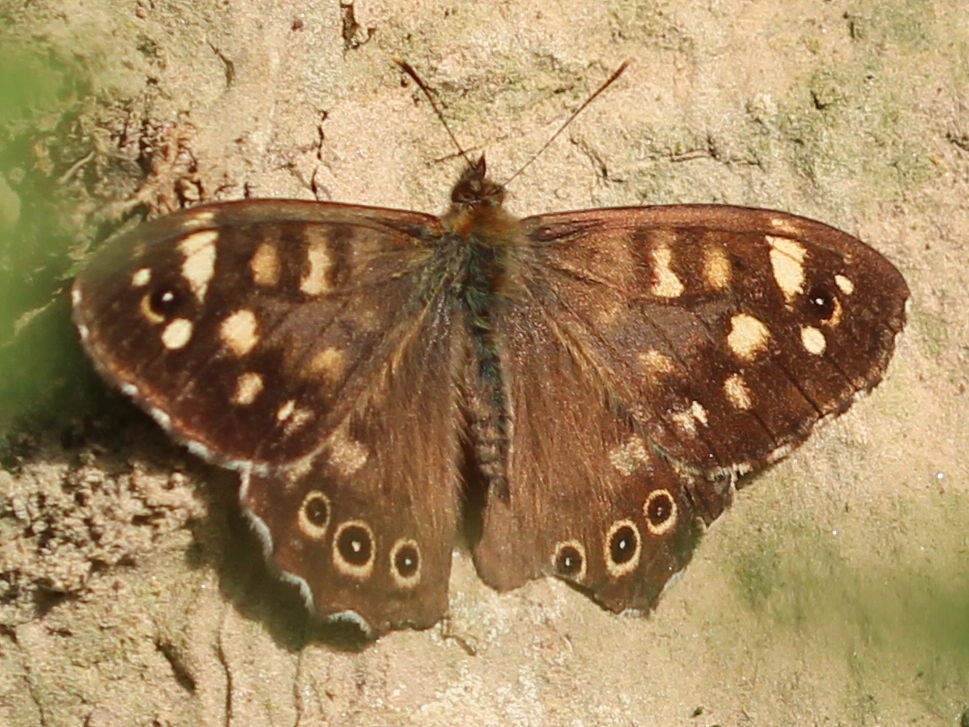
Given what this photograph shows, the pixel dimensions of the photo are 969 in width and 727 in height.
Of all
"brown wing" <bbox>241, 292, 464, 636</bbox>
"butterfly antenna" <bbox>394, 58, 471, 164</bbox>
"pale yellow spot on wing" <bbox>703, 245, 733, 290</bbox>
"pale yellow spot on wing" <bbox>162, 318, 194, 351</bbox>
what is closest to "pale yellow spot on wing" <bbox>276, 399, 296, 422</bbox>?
"brown wing" <bbox>241, 292, 464, 636</bbox>

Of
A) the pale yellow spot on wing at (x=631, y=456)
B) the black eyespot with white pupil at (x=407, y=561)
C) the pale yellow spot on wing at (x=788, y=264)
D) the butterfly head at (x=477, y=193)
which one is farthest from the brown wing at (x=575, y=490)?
the pale yellow spot on wing at (x=788, y=264)

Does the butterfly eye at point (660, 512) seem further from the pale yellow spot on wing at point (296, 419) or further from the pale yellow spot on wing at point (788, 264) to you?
the pale yellow spot on wing at point (296, 419)

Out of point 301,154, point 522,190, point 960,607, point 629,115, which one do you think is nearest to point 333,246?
point 301,154

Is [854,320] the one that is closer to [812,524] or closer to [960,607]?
[812,524]

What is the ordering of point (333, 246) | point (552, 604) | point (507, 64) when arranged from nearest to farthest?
point (333, 246) < point (552, 604) < point (507, 64)

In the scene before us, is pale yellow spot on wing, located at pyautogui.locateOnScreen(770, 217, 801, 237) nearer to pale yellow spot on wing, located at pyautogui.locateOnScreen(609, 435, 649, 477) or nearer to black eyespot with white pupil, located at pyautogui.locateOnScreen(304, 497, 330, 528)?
pale yellow spot on wing, located at pyautogui.locateOnScreen(609, 435, 649, 477)

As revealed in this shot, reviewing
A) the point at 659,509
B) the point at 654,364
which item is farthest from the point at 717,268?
the point at 659,509

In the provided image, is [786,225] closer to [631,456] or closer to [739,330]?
[739,330]
